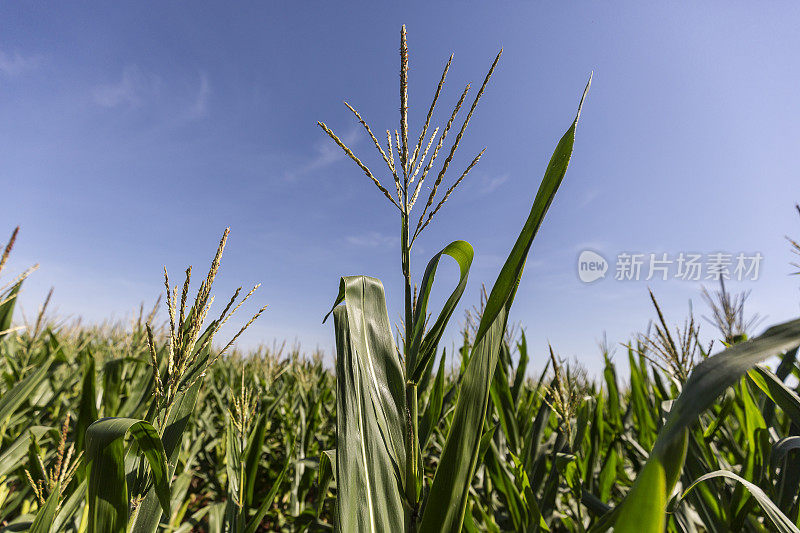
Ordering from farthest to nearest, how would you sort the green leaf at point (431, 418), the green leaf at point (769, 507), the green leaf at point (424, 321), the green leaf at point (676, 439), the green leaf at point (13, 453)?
1. the green leaf at point (13, 453)
2. the green leaf at point (431, 418)
3. the green leaf at point (424, 321)
4. the green leaf at point (769, 507)
5. the green leaf at point (676, 439)

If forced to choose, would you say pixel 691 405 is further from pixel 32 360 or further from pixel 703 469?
pixel 32 360

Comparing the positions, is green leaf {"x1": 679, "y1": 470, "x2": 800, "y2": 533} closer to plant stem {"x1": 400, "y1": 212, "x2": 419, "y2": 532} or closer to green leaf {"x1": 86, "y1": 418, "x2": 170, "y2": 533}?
plant stem {"x1": 400, "y1": 212, "x2": 419, "y2": 532}

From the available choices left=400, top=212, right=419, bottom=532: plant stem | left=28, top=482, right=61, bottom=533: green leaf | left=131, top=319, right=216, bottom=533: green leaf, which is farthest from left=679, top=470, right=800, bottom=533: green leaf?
left=28, top=482, right=61, bottom=533: green leaf

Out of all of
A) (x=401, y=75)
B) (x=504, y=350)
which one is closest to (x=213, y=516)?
(x=504, y=350)

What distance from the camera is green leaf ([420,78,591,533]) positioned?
55cm

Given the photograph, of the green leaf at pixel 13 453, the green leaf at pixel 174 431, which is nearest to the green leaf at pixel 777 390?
the green leaf at pixel 174 431

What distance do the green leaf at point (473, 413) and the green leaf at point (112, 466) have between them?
1.53 feet

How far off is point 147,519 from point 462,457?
747mm

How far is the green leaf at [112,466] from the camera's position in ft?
1.83

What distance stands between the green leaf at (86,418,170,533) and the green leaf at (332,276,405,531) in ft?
1.05

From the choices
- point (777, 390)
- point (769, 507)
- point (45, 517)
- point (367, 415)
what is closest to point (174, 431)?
point (45, 517)

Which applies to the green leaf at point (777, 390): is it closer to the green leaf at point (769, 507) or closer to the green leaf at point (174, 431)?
the green leaf at point (769, 507)

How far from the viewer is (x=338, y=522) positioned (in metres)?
0.52

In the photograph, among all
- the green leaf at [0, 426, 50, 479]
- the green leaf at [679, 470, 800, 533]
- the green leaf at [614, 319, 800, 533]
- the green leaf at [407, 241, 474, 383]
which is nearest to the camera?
the green leaf at [614, 319, 800, 533]
